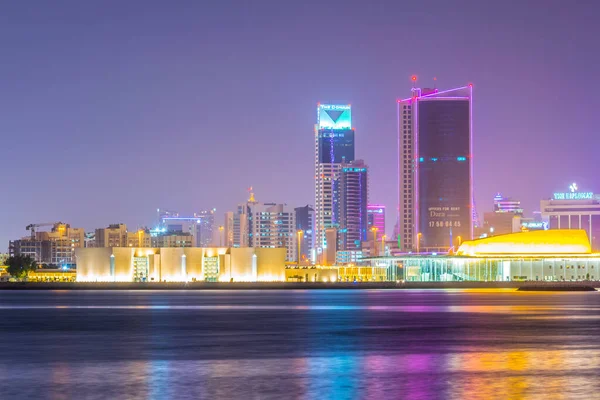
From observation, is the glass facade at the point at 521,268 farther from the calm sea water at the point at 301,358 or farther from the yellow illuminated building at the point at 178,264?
the calm sea water at the point at 301,358

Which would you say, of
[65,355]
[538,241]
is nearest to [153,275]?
[538,241]

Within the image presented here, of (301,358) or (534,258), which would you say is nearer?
(301,358)

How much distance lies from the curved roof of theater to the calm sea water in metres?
110

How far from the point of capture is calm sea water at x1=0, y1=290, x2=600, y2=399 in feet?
91.8

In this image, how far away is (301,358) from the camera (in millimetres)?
36719

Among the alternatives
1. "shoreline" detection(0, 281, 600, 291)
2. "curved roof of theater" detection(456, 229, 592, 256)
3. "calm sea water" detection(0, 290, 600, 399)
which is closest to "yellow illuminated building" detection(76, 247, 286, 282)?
"shoreline" detection(0, 281, 600, 291)

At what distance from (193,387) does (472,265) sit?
493 feet

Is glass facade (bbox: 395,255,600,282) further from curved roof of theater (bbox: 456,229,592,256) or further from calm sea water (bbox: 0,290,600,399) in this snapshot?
calm sea water (bbox: 0,290,600,399)

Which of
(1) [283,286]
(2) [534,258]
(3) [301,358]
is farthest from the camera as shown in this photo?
(2) [534,258]

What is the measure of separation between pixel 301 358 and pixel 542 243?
140132 mm

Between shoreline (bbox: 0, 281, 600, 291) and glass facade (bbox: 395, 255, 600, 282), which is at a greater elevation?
glass facade (bbox: 395, 255, 600, 282)

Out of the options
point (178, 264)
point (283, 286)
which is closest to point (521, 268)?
point (283, 286)

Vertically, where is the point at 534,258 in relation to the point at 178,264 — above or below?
above

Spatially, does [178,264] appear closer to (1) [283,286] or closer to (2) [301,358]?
(1) [283,286]
